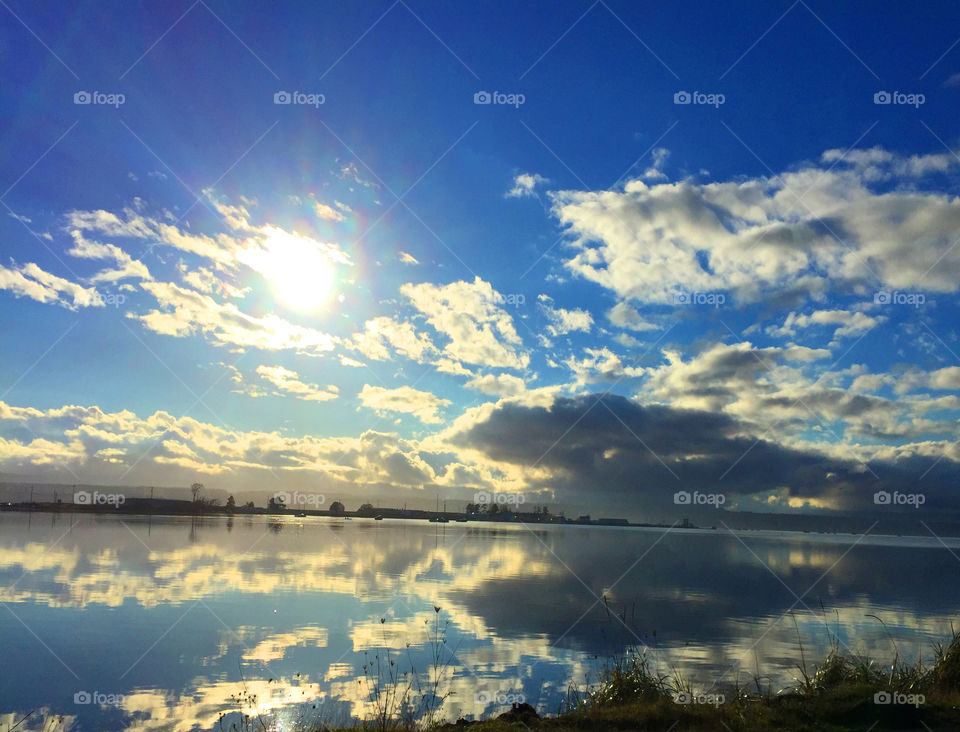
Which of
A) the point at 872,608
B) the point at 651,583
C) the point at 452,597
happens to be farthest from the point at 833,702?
the point at 651,583

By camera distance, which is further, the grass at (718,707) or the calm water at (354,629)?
the calm water at (354,629)

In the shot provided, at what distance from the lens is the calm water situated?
15.1 metres

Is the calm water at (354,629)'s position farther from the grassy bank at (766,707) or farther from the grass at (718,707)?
the grassy bank at (766,707)

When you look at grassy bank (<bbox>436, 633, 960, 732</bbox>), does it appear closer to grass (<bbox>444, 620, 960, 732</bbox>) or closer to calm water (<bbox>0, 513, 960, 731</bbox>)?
grass (<bbox>444, 620, 960, 732</bbox>)

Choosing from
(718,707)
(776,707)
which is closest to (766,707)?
(776,707)

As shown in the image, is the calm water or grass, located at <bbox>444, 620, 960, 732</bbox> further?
the calm water

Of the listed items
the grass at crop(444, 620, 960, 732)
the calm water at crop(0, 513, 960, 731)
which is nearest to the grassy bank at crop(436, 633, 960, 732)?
the grass at crop(444, 620, 960, 732)

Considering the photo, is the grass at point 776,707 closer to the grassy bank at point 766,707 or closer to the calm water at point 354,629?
the grassy bank at point 766,707

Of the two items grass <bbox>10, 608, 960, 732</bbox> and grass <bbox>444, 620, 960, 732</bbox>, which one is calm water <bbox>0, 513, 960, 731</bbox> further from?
grass <bbox>444, 620, 960, 732</bbox>

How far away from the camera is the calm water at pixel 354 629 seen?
49.6 feet

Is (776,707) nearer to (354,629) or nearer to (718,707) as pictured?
(718,707)

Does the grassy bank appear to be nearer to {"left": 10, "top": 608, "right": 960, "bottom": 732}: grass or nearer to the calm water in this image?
{"left": 10, "top": 608, "right": 960, "bottom": 732}: grass

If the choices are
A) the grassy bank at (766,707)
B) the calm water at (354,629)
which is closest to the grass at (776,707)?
Answer: the grassy bank at (766,707)

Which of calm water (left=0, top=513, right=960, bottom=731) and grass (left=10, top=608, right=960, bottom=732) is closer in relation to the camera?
grass (left=10, top=608, right=960, bottom=732)
